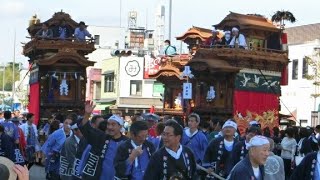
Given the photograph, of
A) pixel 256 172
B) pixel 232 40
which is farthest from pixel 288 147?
pixel 256 172

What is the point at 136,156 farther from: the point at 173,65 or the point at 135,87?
the point at 135,87

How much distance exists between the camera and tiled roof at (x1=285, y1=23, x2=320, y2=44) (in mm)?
54825

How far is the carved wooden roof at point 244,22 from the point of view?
1249 inches

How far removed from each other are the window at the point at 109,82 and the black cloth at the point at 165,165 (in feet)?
195

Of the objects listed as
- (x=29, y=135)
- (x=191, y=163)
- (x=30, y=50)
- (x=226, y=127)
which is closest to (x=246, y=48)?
(x=30, y=50)

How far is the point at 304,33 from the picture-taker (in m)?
56.2

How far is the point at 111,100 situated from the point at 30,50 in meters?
31.3

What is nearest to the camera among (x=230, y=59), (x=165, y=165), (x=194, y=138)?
(x=165, y=165)

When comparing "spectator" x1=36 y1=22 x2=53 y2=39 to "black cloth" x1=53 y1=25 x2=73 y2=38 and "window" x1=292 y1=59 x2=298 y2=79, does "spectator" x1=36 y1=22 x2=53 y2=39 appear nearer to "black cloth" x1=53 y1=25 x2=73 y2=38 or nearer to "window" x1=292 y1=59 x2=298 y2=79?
"black cloth" x1=53 y1=25 x2=73 y2=38

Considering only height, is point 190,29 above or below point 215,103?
above

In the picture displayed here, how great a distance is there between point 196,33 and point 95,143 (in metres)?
27.7

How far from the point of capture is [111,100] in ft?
219

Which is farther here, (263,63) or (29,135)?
(263,63)

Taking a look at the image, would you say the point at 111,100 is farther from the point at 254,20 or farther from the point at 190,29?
the point at 254,20
